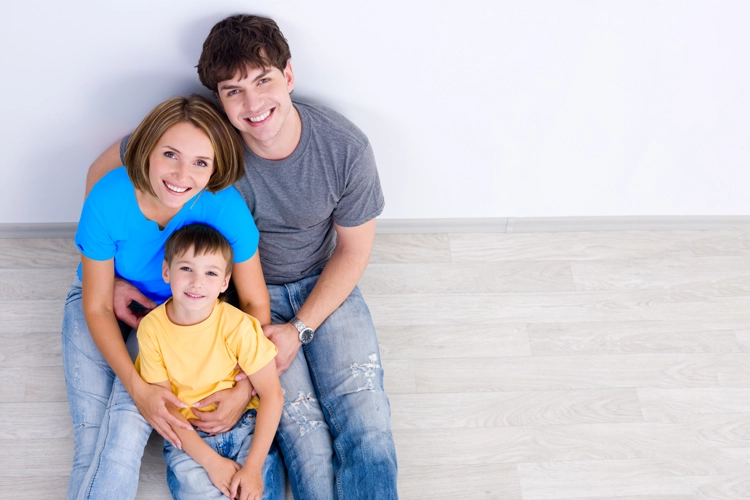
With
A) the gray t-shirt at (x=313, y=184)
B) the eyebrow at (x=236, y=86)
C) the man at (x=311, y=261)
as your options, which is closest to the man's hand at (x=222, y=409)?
the man at (x=311, y=261)

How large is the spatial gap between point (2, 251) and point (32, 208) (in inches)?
7.7

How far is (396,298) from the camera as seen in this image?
2.29 m

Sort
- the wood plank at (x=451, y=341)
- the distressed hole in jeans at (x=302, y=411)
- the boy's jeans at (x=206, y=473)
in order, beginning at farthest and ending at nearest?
the wood plank at (x=451, y=341), the distressed hole in jeans at (x=302, y=411), the boy's jeans at (x=206, y=473)

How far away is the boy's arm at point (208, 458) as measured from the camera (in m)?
1.72

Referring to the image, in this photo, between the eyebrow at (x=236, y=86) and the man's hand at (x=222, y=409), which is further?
the man's hand at (x=222, y=409)

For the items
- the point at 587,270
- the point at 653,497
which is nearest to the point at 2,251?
the point at 587,270

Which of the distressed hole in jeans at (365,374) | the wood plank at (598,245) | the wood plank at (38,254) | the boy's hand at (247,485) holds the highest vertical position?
the wood plank at (38,254)

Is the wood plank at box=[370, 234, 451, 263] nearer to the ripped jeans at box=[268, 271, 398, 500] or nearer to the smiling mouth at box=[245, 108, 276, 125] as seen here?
the ripped jeans at box=[268, 271, 398, 500]

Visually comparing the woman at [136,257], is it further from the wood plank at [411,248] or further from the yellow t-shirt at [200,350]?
the wood plank at [411,248]

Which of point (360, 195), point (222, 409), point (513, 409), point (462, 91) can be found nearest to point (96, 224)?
point (222, 409)

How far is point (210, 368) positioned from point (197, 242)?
1.06ft

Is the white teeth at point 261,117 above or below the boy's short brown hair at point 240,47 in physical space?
below

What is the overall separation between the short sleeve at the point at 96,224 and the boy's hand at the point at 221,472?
1.91 ft

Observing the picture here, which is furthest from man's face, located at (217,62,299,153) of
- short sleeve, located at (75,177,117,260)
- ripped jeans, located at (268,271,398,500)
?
ripped jeans, located at (268,271,398,500)
